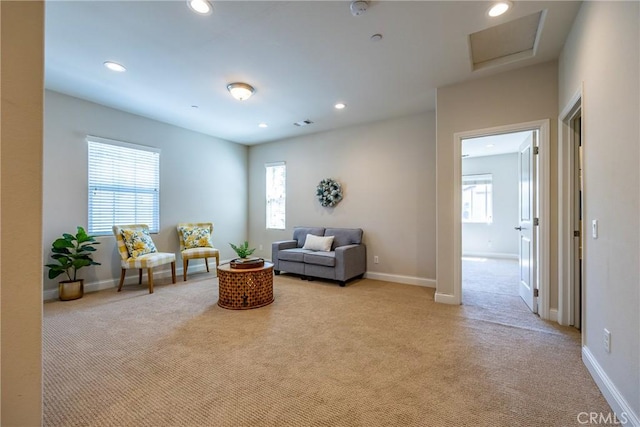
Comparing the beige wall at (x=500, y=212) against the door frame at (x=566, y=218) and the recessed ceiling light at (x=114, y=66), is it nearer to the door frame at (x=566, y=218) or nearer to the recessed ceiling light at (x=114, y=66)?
the door frame at (x=566, y=218)

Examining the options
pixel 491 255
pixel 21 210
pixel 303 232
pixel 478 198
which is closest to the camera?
pixel 21 210

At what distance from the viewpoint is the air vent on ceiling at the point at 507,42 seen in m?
2.52

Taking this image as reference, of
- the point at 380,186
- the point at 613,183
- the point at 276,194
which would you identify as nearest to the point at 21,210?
the point at 613,183

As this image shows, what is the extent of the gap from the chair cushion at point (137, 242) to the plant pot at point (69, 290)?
0.67 meters

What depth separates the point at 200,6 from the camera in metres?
2.16

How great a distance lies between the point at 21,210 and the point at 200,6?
1.90m

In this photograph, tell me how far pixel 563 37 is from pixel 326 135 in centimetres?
352

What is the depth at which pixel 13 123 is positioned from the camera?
1052mm

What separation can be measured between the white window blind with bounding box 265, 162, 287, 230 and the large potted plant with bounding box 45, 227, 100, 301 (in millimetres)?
3154

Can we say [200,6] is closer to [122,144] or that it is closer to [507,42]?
[507,42]

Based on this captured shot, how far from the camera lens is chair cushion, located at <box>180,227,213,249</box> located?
16.3 ft

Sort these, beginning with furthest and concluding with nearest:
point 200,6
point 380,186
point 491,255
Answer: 1. point 491,255
2. point 380,186
3. point 200,6

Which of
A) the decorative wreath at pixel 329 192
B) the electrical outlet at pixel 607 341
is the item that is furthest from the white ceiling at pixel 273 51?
the electrical outlet at pixel 607 341

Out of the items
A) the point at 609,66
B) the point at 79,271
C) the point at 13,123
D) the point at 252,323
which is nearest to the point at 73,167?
the point at 79,271
